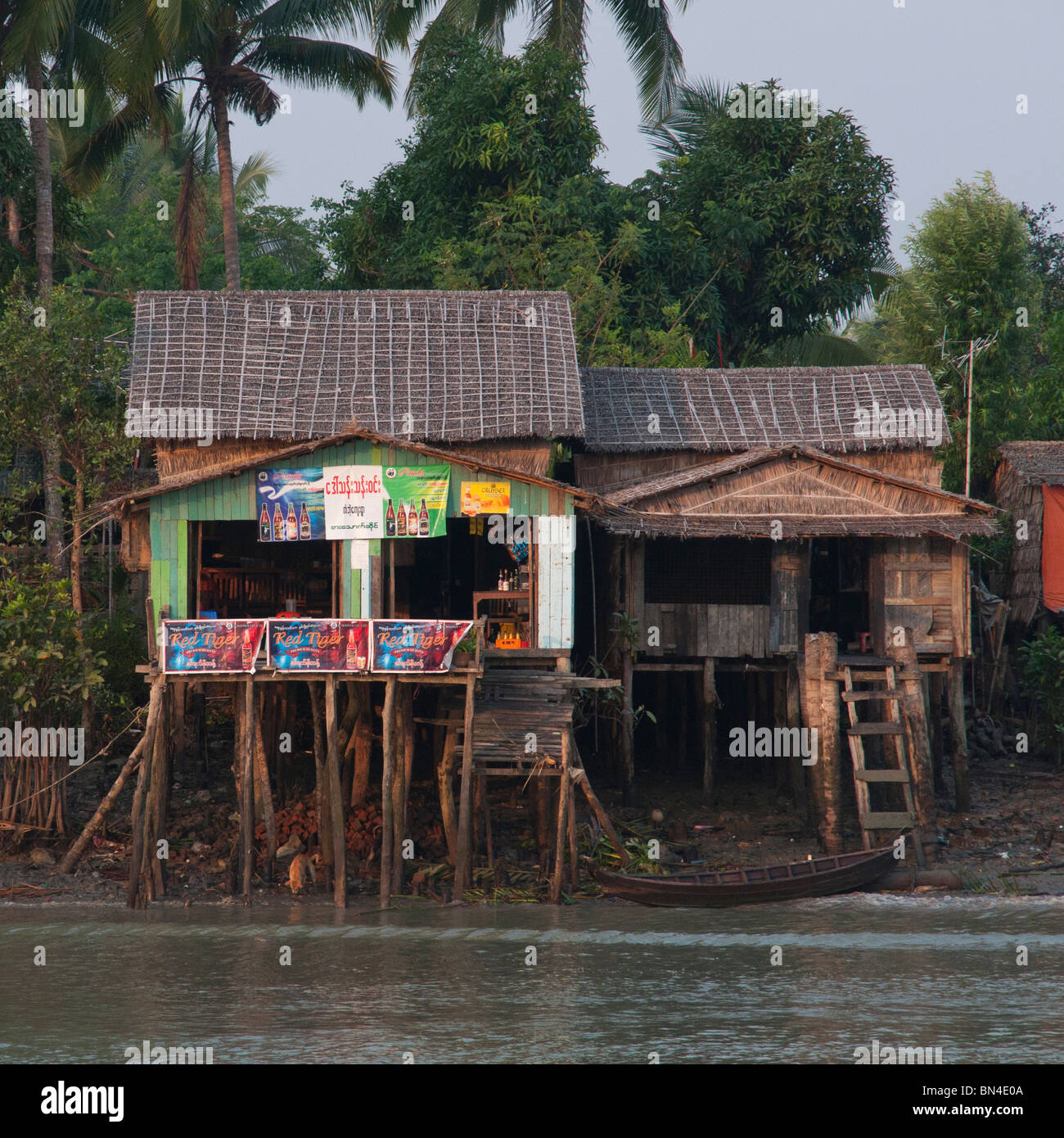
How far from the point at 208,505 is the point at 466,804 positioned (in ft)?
18.4

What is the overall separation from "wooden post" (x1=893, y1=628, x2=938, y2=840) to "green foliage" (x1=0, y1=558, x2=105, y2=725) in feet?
38.9

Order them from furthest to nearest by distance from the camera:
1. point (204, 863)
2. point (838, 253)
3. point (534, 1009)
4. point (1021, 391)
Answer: point (838, 253)
point (1021, 391)
point (204, 863)
point (534, 1009)

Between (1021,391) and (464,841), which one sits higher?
(1021,391)

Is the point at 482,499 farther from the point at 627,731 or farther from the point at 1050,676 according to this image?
the point at 1050,676

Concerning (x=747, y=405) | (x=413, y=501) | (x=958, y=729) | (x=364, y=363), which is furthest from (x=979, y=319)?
(x=413, y=501)

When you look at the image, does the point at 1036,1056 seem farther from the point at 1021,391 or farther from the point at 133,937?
the point at 1021,391

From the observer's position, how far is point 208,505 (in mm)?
21875

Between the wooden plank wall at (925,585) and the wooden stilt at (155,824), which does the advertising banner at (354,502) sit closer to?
the wooden stilt at (155,824)

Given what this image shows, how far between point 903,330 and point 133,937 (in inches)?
889

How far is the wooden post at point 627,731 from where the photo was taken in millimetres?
23953

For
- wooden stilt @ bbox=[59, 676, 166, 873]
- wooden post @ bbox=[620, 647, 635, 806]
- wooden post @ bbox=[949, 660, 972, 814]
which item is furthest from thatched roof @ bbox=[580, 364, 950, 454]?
wooden stilt @ bbox=[59, 676, 166, 873]

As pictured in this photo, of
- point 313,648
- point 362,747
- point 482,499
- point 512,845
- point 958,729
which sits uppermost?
point 482,499

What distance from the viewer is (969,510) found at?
78.5 ft
